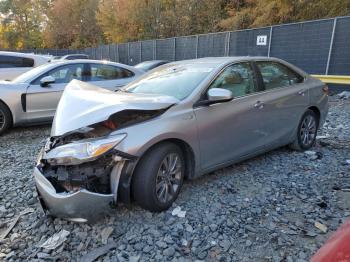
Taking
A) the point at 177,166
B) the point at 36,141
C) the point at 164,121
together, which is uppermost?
the point at 164,121

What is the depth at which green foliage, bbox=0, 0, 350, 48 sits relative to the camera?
18172 mm

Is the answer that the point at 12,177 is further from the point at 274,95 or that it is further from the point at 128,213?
the point at 274,95

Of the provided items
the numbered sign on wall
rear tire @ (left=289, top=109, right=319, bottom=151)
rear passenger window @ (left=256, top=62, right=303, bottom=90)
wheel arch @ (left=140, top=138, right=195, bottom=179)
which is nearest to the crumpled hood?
wheel arch @ (left=140, top=138, right=195, bottom=179)

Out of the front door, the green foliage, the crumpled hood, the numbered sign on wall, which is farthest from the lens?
the green foliage

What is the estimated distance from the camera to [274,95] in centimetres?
476

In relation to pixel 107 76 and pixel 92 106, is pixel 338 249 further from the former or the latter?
pixel 107 76

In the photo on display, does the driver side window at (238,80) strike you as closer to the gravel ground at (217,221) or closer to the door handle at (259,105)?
the door handle at (259,105)

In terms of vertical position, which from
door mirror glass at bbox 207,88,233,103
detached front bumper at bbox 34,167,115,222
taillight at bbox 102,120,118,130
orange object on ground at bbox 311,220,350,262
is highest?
door mirror glass at bbox 207,88,233,103

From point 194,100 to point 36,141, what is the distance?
388 cm

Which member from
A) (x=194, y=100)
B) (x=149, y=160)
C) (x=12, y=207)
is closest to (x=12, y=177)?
(x=12, y=207)

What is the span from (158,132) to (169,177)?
52cm

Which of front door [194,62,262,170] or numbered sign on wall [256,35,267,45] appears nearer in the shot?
front door [194,62,262,170]

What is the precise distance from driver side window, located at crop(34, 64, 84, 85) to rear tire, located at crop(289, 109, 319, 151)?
4.74 m

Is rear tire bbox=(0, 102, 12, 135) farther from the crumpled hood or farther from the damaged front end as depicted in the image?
the damaged front end
